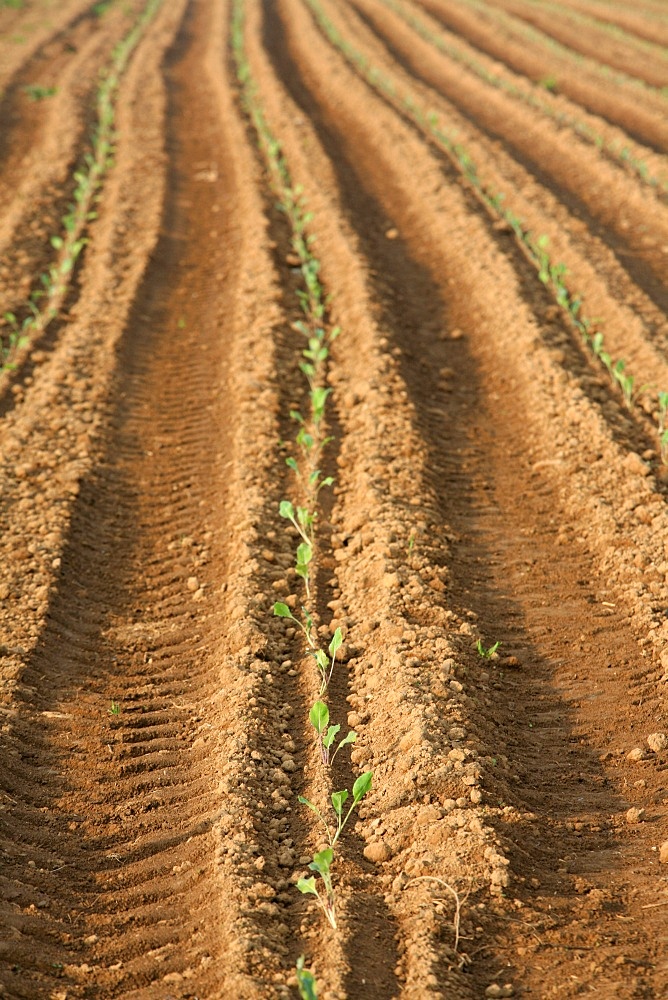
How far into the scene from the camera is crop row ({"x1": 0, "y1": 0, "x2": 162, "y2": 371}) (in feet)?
26.6

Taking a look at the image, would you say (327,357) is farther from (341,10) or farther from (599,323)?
(341,10)

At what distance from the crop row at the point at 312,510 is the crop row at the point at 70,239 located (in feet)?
7.06

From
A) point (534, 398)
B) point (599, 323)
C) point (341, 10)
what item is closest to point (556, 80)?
point (341, 10)

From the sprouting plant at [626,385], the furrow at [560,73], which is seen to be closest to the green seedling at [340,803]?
the sprouting plant at [626,385]

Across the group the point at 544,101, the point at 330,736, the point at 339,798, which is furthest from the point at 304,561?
the point at 544,101

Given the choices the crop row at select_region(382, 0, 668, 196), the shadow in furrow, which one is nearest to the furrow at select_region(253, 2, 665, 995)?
the shadow in furrow

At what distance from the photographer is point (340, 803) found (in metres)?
3.52

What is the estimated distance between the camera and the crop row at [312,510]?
3.42 meters

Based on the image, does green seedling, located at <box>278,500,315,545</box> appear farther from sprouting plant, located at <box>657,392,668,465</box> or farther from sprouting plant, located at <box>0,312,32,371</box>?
sprouting plant, located at <box>0,312,32,371</box>

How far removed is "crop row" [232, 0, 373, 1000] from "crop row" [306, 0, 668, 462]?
202 cm

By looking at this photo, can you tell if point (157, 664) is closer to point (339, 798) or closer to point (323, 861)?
point (339, 798)

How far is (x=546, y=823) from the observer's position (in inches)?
145

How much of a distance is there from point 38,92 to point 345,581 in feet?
44.8

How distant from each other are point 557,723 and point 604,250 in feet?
20.5
